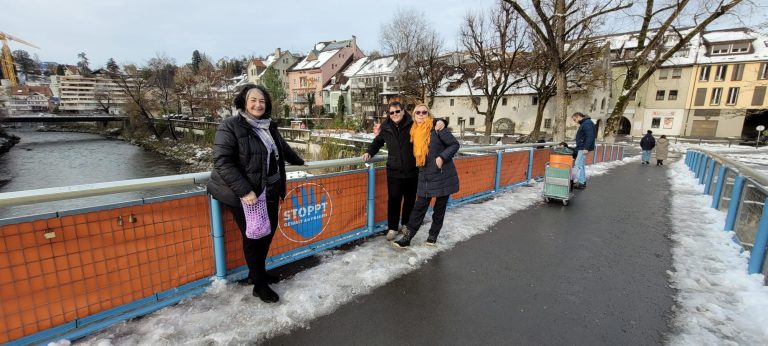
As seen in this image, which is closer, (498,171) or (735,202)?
(735,202)

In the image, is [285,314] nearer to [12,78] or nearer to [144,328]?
[144,328]

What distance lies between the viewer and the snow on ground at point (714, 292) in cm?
255

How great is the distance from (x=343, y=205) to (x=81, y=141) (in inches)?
2411

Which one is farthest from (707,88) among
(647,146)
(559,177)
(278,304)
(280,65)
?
(280,65)

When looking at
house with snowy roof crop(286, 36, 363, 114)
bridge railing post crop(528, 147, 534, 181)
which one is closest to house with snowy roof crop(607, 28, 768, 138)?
bridge railing post crop(528, 147, 534, 181)

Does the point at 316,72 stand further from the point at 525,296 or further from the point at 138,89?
the point at 525,296

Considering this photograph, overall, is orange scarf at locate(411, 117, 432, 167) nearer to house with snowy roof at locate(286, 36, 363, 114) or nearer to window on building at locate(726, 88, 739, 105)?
window on building at locate(726, 88, 739, 105)

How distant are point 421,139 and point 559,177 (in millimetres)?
3913

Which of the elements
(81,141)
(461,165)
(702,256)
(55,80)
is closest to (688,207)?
(702,256)

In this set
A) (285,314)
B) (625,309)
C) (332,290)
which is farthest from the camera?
(332,290)

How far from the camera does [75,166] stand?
29016mm

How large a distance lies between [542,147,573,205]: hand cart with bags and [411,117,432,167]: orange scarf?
146 inches

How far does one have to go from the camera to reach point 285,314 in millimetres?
2740

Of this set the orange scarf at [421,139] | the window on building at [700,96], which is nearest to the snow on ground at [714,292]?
the orange scarf at [421,139]
